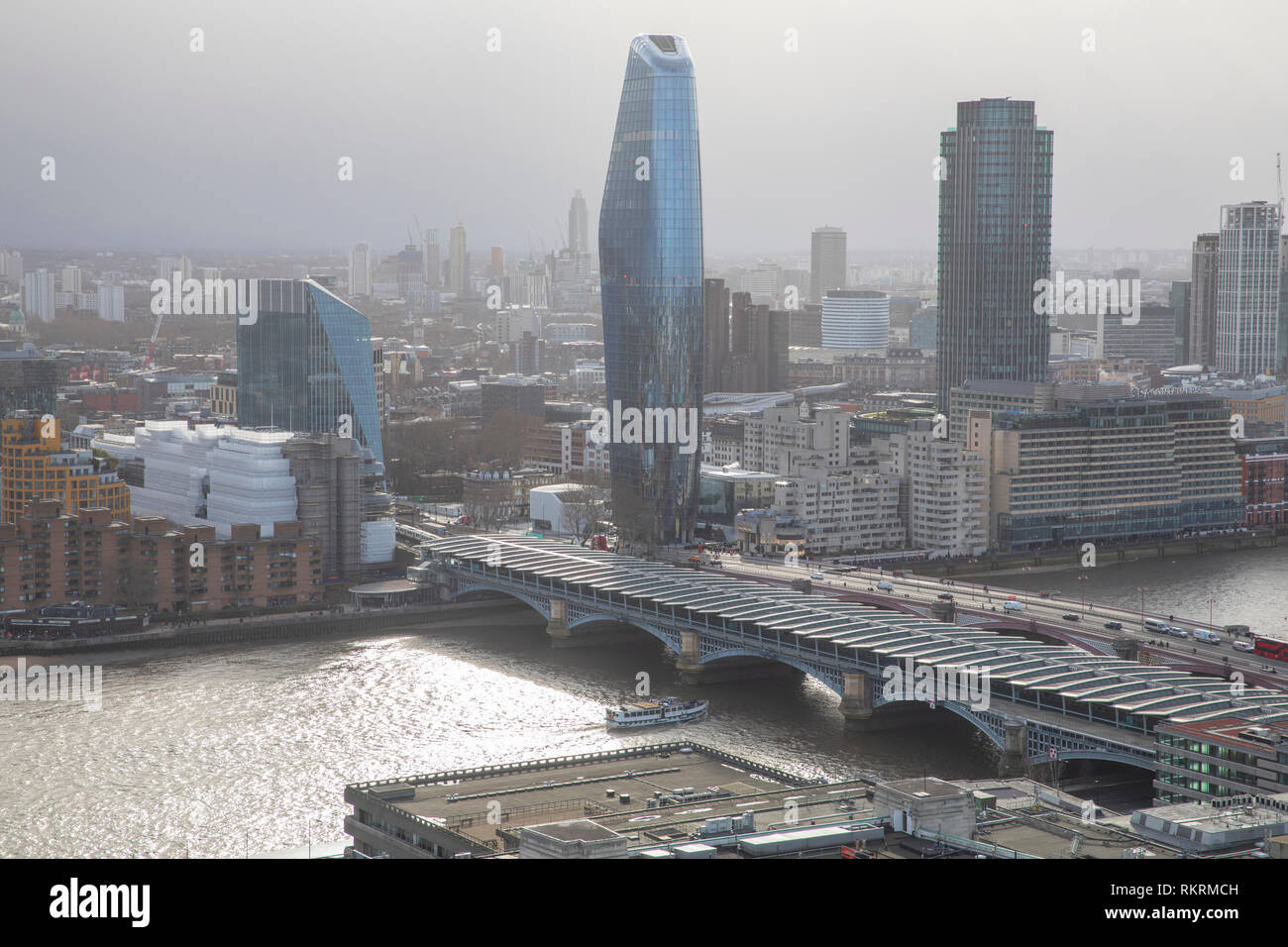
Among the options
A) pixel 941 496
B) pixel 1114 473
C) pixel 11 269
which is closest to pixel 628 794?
pixel 941 496

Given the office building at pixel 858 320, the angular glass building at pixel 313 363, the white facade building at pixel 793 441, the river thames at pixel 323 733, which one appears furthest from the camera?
the office building at pixel 858 320

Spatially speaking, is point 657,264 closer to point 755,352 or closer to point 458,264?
point 755,352

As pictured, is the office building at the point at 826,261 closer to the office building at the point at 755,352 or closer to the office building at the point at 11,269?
the office building at the point at 755,352

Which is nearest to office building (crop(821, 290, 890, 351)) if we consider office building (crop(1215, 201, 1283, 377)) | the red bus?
office building (crop(1215, 201, 1283, 377))

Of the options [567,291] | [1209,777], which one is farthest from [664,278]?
[567,291]

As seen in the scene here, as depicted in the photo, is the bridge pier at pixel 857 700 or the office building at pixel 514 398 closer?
the bridge pier at pixel 857 700

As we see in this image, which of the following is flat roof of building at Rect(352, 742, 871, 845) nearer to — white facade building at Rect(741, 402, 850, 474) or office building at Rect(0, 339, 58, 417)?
white facade building at Rect(741, 402, 850, 474)

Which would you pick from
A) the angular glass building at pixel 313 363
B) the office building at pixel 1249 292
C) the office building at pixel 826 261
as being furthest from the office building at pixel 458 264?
the angular glass building at pixel 313 363
